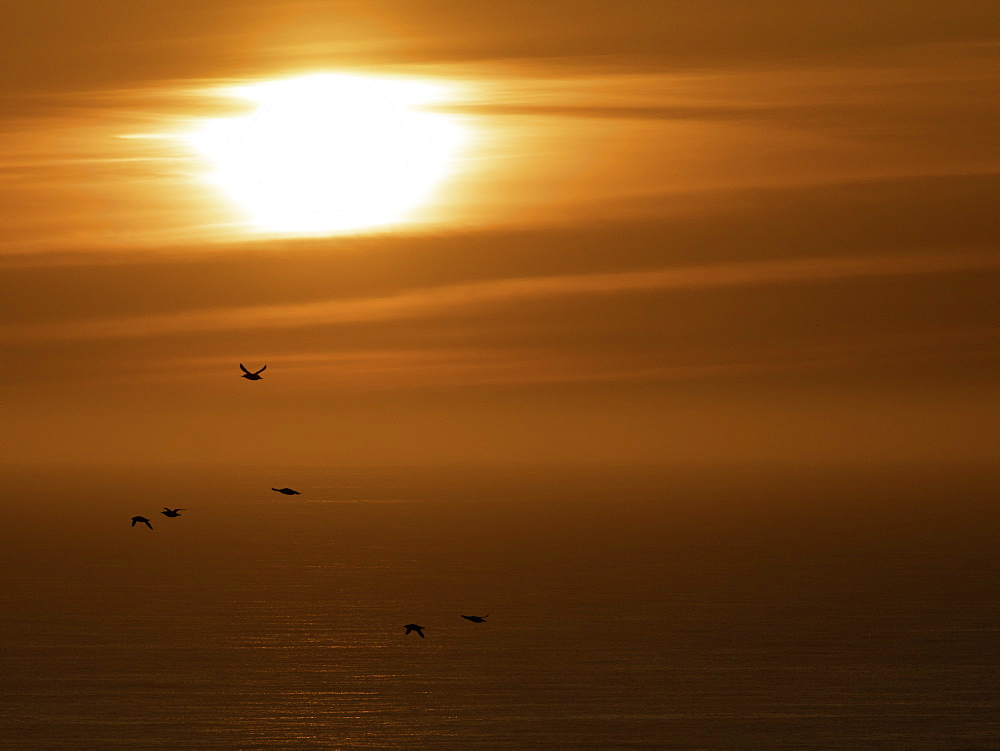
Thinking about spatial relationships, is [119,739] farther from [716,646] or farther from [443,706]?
[716,646]

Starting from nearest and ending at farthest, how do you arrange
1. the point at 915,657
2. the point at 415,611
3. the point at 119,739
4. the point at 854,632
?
the point at 119,739 → the point at 915,657 → the point at 854,632 → the point at 415,611

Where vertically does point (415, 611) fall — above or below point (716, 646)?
above

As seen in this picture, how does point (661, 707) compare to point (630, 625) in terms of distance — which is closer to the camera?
point (661, 707)

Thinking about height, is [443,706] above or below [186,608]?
below

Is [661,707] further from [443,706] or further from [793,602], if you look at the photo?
[793,602]

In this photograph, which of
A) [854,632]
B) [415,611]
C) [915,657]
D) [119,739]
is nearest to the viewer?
[119,739]

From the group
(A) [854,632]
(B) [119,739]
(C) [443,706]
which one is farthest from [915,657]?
(B) [119,739]

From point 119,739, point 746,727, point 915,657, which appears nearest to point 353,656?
point 119,739

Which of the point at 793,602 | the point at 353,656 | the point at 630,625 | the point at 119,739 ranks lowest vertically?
the point at 119,739

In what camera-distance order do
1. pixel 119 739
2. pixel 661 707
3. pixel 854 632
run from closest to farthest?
pixel 119 739 < pixel 661 707 < pixel 854 632
